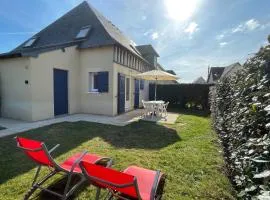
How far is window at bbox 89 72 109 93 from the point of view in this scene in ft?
36.0

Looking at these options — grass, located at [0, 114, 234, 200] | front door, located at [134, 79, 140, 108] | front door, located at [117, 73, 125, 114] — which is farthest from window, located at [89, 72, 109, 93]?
front door, located at [134, 79, 140, 108]

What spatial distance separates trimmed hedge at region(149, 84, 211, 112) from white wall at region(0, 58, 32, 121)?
11.8 m

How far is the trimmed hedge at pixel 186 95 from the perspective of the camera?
16.0 metres

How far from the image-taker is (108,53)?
10.8 meters

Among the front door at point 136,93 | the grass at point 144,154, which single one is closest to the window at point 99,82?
the grass at point 144,154

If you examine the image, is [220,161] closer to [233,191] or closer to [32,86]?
[233,191]

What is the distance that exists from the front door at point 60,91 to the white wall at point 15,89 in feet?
4.83

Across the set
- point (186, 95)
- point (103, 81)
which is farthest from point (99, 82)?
point (186, 95)

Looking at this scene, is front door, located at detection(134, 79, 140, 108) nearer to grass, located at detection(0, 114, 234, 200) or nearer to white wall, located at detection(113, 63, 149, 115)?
white wall, located at detection(113, 63, 149, 115)

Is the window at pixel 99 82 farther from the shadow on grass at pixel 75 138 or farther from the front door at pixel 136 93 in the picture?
the front door at pixel 136 93

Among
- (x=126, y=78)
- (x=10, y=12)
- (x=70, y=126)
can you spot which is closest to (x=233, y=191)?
(x=70, y=126)

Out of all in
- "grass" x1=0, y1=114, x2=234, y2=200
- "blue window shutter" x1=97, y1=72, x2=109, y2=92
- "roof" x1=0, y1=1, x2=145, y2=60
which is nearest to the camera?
"grass" x1=0, y1=114, x2=234, y2=200

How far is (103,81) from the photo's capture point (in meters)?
11.0

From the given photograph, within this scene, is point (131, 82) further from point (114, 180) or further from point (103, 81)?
point (114, 180)
